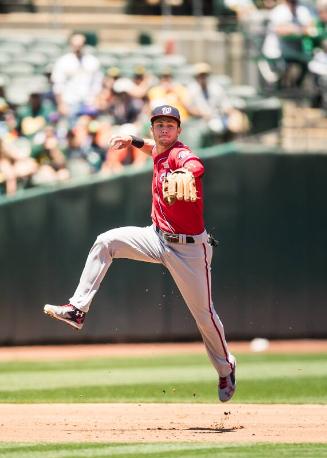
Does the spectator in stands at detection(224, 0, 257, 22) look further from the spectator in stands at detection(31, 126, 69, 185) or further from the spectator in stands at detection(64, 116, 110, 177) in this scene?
the spectator in stands at detection(31, 126, 69, 185)

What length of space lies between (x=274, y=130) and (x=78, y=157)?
236cm

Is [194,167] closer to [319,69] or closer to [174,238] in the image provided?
[174,238]

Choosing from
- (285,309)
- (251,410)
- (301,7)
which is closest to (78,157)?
(285,309)

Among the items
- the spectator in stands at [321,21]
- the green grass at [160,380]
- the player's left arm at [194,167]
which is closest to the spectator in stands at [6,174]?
the green grass at [160,380]

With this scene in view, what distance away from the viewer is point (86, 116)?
1473cm

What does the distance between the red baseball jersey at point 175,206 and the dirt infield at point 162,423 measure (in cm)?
135

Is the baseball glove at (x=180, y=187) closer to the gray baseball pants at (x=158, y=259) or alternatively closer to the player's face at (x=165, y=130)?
the player's face at (x=165, y=130)

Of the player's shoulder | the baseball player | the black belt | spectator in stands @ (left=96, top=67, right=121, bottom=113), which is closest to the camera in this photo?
the player's shoulder

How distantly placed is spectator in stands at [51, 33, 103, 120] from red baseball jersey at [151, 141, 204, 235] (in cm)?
674

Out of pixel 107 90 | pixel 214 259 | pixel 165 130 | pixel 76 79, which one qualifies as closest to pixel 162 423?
pixel 165 130

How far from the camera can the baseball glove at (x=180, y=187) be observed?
759 cm

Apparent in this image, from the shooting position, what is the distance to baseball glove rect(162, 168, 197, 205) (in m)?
7.59

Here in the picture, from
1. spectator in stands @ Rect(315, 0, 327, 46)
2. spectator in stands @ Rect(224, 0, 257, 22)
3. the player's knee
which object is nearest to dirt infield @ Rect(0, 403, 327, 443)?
the player's knee

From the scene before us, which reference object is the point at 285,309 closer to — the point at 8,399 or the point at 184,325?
the point at 184,325
